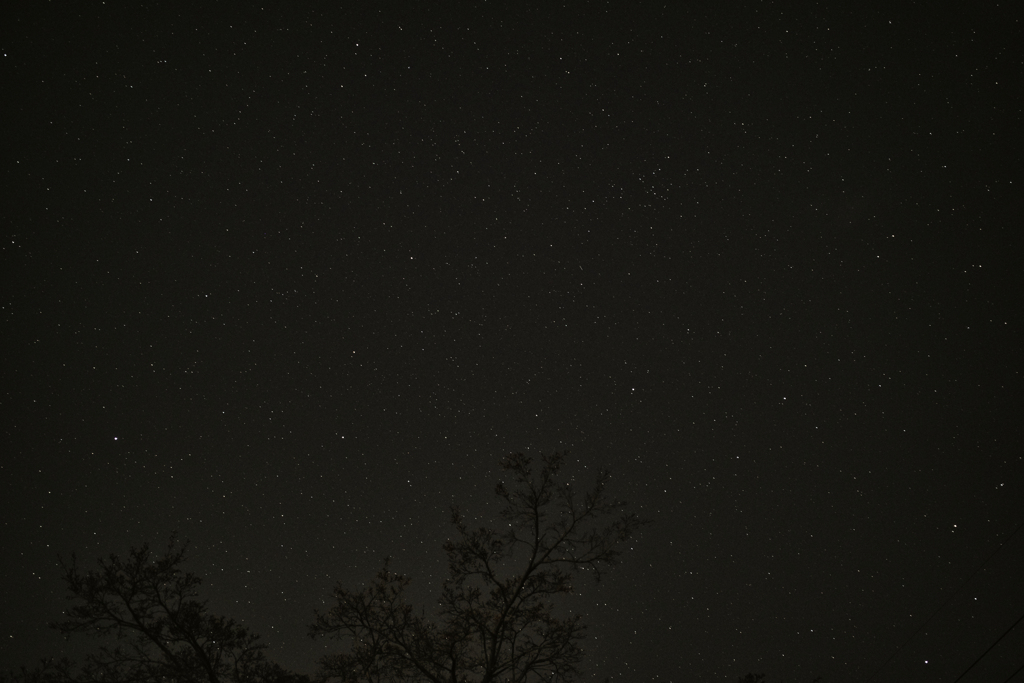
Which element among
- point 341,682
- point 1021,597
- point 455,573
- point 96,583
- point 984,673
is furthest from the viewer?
point 984,673

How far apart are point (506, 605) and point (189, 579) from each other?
249cm

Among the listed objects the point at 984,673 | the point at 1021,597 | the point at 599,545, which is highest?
the point at 599,545

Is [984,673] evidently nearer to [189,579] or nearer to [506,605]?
[506,605]

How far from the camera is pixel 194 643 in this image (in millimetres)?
4438

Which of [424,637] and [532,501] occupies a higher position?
[532,501]

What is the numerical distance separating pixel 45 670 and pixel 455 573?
3.02 meters

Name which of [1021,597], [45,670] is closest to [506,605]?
[45,670]

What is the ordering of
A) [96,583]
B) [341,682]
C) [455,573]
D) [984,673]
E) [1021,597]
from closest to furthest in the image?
[96,583] < [341,682] < [455,573] < [1021,597] < [984,673]

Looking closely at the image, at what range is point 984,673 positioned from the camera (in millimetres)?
29828

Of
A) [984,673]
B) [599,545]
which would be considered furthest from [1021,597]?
[599,545]

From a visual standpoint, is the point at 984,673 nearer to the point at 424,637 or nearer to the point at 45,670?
the point at 424,637

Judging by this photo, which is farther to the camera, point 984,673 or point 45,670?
point 984,673

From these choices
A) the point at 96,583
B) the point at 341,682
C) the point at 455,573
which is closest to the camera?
the point at 96,583

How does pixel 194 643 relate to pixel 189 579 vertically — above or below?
below
